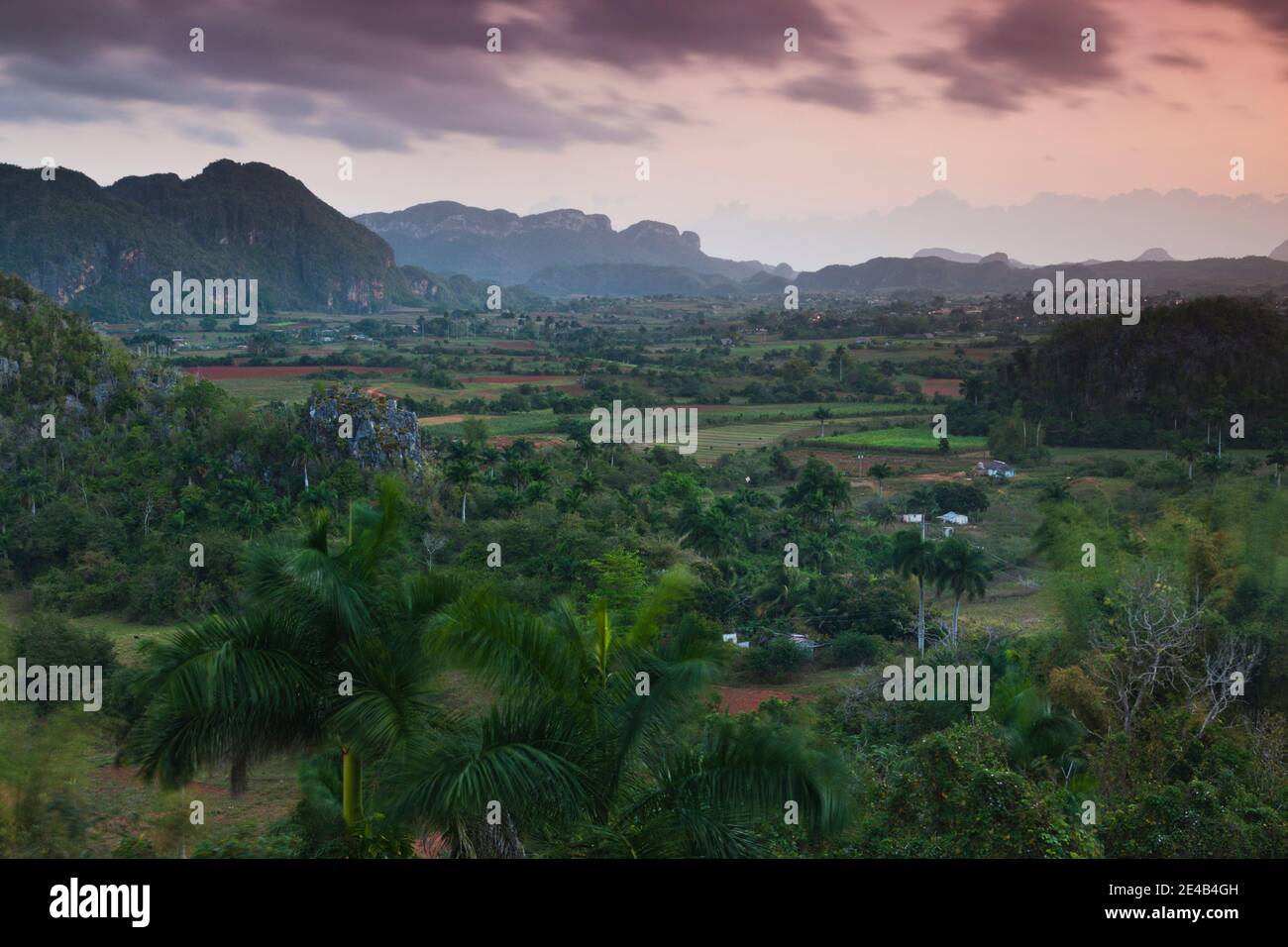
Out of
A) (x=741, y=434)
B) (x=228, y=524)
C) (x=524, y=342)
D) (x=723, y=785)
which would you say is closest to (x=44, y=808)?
(x=723, y=785)

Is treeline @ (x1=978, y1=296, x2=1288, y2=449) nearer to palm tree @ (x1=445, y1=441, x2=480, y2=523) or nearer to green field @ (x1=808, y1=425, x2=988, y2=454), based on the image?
green field @ (x1=808, y1=425, x2=988, y2=454)

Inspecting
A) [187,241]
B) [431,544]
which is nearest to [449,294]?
[187,241]

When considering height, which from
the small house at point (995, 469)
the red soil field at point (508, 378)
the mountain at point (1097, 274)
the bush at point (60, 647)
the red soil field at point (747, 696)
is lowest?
the red soil field at point (747, 696)

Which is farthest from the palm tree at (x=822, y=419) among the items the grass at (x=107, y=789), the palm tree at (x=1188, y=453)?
the grass at (x=107, y=789)

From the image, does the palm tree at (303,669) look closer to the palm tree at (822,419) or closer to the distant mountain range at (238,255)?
the palm tree at (822,419)

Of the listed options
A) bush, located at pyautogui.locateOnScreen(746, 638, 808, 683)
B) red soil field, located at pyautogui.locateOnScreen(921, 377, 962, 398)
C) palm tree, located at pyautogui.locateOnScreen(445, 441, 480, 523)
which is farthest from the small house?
bush, located at pyautogui.locateOnScreen(746, 638, 808, 683)
